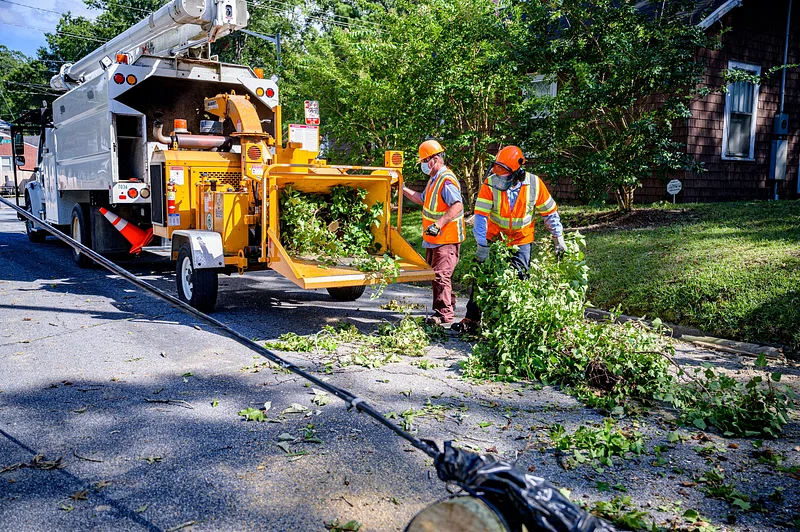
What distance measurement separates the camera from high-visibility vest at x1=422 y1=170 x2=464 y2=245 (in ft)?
22.7

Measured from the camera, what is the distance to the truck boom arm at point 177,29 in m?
8.92

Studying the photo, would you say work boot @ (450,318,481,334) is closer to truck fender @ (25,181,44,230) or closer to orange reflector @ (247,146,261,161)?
orange reflector @ (247,146,261,161)

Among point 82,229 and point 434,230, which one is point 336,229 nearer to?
point 434,230

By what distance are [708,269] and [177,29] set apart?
8104mm

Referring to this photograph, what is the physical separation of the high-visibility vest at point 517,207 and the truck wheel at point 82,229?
7.05 m

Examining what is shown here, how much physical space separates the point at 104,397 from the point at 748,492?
4.21 meters

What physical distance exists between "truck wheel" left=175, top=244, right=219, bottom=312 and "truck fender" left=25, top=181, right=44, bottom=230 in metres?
7.85

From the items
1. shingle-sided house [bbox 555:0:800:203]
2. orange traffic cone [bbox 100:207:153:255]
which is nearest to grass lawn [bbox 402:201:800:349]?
shingle-sided house [bbox 555:0:800:203]

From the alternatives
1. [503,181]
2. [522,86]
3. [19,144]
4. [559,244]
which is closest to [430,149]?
[503,181]

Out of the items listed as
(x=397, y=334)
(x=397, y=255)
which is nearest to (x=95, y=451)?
(x=397, y=334)

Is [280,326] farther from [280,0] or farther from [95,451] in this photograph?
[280,0]

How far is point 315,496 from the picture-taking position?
3.33 meters

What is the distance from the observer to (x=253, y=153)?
696cm

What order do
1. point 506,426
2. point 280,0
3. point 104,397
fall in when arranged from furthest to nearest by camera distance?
point 280,0 < point 104,397 < point 506,426
